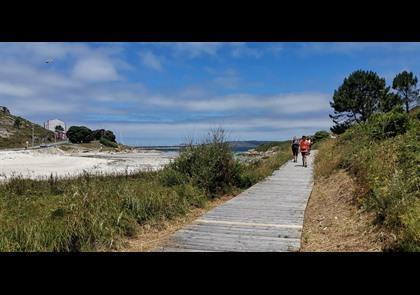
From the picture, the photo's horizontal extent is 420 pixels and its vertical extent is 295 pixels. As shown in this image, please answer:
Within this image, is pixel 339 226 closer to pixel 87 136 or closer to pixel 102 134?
pixel 87 136

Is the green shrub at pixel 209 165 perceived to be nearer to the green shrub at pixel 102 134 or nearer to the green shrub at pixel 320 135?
the green shrub at pixel 320 135

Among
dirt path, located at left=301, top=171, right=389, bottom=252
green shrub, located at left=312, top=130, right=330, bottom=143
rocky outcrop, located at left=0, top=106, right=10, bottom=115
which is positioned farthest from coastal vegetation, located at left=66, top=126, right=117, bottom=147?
dirt path, located at left=301, top=171, right=389, bottom=252

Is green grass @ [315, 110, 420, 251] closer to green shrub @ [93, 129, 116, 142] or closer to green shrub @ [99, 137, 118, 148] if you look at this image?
Result: green shrub @ [99, 137, 118, 148]

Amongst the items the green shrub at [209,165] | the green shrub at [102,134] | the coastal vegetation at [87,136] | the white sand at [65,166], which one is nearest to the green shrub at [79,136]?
the coastal vegetation at [87,136]

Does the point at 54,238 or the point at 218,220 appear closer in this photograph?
the point at 54,238

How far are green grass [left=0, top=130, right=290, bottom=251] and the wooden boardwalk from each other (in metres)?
Result: 0.85

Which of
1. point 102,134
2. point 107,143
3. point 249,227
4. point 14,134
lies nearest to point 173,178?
point 249,227

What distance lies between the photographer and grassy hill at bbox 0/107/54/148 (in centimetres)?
8759

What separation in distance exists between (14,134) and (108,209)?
3929 inches

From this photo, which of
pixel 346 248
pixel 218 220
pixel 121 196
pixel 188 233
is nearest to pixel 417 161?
pixel 346 248
